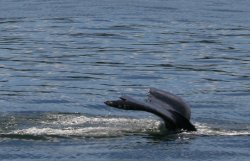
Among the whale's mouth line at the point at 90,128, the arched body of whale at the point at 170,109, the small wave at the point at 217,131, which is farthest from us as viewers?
the small wave at the point at 217,131

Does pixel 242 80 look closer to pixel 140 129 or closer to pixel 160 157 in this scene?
pixel 140 129

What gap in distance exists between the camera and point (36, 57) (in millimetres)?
25625

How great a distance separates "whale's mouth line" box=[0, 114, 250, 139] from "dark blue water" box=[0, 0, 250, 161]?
0.6 inches

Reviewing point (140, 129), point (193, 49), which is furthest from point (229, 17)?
point (140, 129)

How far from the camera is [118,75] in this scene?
888 inches

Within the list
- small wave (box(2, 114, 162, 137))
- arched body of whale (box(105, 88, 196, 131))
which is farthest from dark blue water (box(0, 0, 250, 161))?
arched body of whale (box(105, 88, 196, 131))

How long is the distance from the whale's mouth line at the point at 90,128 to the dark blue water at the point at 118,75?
0.02 m

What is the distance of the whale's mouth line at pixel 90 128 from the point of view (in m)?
15.1

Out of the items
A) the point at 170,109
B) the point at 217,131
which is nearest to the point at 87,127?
the point at 170,109

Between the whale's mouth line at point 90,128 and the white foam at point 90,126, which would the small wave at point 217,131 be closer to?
the whale's mouth line at point 90,128

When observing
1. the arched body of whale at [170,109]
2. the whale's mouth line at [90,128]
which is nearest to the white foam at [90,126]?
the whale's mouth line at [90,128]

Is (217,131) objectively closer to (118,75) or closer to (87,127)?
(87,127)

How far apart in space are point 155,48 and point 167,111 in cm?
1284

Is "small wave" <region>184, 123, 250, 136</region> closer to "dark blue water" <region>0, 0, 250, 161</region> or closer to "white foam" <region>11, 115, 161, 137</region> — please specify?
"dark blue water" <region>0, 0, 250, 161</region>
